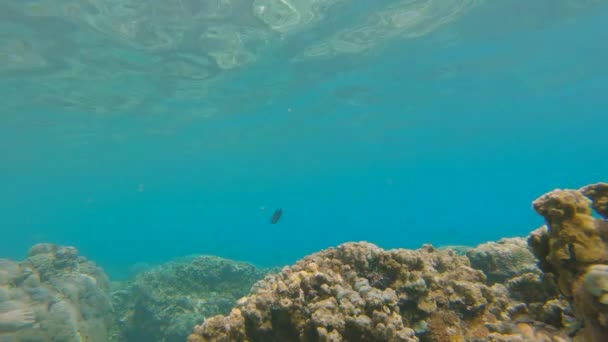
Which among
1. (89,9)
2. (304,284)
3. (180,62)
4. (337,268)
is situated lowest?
(304,284)

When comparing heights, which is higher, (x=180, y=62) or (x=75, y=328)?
(x=180, y=62)

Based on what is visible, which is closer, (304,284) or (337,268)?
(304,284)

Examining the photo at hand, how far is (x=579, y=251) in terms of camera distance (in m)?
2.14

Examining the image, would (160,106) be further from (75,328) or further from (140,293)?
(75,328)

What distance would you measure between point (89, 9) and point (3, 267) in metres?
11.2

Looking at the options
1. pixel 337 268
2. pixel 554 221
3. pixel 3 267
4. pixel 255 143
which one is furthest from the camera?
pixel 255 143

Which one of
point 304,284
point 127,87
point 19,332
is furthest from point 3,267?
point 127,87

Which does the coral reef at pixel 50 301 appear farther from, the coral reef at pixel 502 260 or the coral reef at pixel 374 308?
the coral reef at pixel 502 260

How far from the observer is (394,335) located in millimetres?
2613

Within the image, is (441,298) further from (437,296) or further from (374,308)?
(374,308)

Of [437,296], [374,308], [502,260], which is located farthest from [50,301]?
[502,260]

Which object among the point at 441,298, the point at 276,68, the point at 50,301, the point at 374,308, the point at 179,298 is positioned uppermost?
the point at 276,68

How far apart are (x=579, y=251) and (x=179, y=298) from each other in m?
10.9

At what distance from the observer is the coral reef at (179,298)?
9.94 metres
